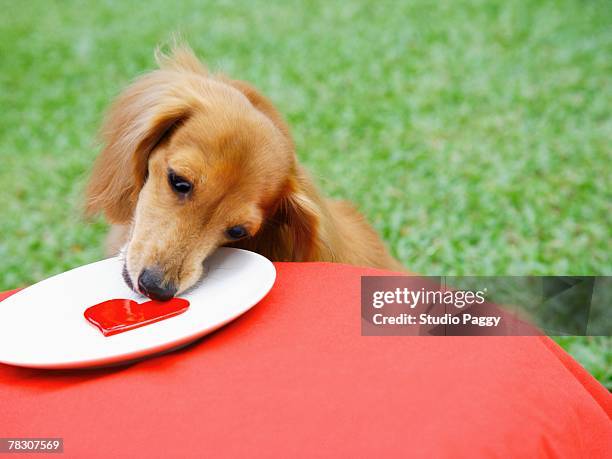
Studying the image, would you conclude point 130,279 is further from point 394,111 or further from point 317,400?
point 394,111

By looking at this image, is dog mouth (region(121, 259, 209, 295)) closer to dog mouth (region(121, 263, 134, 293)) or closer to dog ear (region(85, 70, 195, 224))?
dog mouth (region(121, 263, 134, 293))

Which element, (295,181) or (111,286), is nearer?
(111,286)

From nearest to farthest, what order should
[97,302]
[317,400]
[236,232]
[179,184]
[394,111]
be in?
[317,400] → [97,302] → [179,184] → [236,232] → [394,111]

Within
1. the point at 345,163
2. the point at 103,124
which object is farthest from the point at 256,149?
the point at 345,163

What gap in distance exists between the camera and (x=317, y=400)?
1.76 m

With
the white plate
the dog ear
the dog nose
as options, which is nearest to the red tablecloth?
the white plate

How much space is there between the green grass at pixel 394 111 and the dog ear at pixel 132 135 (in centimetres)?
39

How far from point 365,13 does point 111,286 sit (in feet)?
26.6

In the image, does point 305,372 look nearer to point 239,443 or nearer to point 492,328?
point 239,443

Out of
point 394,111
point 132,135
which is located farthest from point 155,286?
point 394,111

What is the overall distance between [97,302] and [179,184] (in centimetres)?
57

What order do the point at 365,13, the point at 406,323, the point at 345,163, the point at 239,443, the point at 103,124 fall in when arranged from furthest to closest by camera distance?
the point at 365,13, the point at 345,163, the point at 103,124, the point at 406,323, the point at 239,443

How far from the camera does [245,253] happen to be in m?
2.65

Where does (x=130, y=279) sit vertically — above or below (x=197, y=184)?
below
